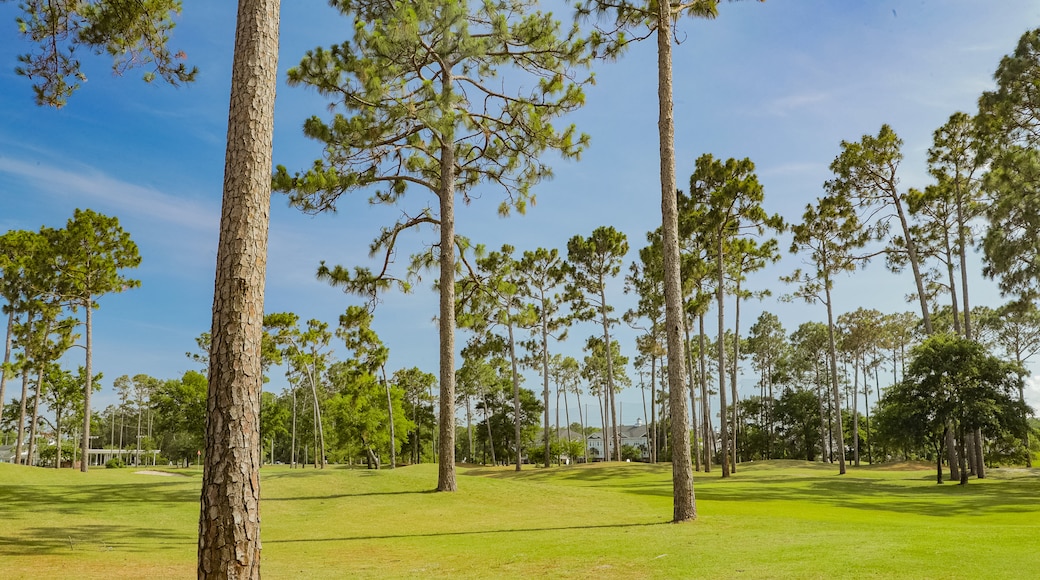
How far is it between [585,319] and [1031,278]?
79.7 feet

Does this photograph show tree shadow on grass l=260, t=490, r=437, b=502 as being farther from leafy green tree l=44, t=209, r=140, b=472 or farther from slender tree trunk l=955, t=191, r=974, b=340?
slender tree trunk l=955, t=191, r=974, b=340

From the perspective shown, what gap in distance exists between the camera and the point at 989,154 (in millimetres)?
25219

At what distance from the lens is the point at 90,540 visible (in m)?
12.9

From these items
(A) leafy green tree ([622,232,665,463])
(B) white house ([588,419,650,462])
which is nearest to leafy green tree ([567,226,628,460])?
(A) leafy green tree ([622,232,665,463])

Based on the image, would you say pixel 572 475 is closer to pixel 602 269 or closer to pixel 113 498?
pixel 602 269

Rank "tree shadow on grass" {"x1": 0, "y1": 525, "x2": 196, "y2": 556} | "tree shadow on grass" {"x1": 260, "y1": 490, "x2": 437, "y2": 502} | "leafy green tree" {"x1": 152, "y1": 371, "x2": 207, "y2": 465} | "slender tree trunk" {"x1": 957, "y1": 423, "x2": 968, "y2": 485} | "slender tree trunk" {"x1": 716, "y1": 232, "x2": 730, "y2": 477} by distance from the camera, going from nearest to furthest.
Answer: "tree shadow on grass" {"x1": 0, "y1": 525, "x2": 196, "y2": 556}, "tree shadow on grass" {"x1": 260, "y1": 490, "x2": 437, "y2": 502}, "slender tree trunk" {"x1": 957, "y1": 423, "x2": 968, "y2": 485}, "slender tree trunk" {"x1": 716, "y1": 232, "x2": 730, "y2": 477}, "leafy green tree" {"x1": 152, "y1": 371, "x2": 207, "y2": 465}

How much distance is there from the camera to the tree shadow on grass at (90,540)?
11859mm

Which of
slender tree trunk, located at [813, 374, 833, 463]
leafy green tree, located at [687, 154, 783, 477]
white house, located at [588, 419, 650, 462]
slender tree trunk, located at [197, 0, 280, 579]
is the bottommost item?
white house, located at [588, 419, 650, 462]

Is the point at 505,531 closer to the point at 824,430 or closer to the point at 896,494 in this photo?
the point at 896,494

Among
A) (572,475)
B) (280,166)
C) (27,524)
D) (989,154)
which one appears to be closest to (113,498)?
(27,524)

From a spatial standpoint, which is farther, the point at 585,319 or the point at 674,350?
the point at 585,319

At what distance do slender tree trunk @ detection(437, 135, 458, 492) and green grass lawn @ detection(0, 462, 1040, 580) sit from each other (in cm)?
95

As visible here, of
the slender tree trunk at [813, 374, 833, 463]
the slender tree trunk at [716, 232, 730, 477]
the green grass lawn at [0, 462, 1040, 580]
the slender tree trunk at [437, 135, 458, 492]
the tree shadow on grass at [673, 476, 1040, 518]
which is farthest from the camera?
the slender tree trunk at [813, 374, 833, 463]

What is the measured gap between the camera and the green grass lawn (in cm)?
861
